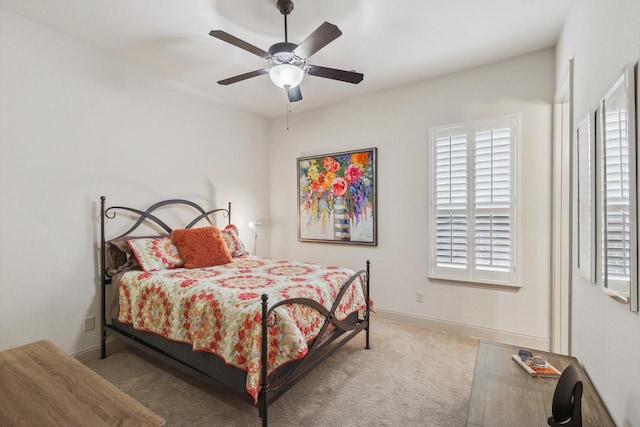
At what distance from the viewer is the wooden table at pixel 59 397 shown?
1.15 metres

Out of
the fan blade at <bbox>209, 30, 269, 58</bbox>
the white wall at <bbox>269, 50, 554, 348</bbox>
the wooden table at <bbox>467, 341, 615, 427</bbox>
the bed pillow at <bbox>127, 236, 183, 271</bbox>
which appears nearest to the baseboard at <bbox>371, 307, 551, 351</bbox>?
the white wall at <bbox>269, 50, 554, 348</bbox>

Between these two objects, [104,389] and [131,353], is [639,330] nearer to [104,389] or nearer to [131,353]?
[104,389]

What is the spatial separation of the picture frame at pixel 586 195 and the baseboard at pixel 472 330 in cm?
149

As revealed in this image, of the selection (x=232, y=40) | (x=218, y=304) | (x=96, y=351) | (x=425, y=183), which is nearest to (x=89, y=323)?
(x=96, y=351)

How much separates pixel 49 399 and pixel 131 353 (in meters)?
1.84

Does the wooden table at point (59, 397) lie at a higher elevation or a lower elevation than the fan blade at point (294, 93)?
lower

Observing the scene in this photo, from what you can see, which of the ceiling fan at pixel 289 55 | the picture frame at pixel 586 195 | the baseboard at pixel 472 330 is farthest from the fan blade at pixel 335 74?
the baseboard at pixel 472 330

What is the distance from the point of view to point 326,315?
2.28m

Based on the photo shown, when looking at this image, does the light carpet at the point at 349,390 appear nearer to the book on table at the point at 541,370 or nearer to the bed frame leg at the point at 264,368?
the bed frame leg at the point at 264,368

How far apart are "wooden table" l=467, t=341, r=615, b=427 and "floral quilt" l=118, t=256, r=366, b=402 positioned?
948 mm

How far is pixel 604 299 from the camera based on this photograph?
4.66 feet

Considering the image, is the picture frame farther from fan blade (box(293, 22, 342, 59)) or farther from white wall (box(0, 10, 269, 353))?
white wall (box(0, 10, 269, 353))

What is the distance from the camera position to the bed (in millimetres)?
1820

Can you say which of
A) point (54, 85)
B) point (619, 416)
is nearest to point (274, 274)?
point (619, 416)
